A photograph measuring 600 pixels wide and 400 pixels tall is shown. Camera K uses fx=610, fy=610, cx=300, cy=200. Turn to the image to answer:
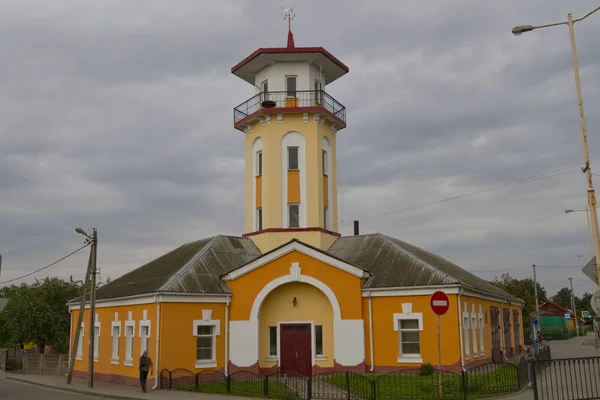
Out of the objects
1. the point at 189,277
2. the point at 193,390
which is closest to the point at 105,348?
the point at 189,277

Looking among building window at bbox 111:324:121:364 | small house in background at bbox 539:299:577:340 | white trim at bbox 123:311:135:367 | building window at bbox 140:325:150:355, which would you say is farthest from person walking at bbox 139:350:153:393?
small house in background at bbox 539:299:577:340

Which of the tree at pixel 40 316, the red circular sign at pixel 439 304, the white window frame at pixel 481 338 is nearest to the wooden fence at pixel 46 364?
the tree at pixel 40 316

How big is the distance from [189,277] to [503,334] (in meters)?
18.7

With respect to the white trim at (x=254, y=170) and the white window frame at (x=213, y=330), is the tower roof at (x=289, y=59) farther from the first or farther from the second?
the white window frame at (x=213, y=330)

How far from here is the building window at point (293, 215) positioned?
104 ft

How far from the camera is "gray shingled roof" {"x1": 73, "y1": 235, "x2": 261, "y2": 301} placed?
86.9 ft

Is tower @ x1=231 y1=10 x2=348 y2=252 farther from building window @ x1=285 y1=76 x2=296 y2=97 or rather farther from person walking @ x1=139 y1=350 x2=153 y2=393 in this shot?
person walking @ x1=139 y1=350 x2=153 y2=393

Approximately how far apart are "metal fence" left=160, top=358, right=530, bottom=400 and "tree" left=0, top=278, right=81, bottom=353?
27064 mm

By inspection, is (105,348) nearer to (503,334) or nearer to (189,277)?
(189,277)

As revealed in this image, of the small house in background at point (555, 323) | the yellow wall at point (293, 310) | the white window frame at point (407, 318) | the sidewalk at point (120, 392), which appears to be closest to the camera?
the sidewalk at point (120, 392)

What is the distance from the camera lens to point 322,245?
31047 mm

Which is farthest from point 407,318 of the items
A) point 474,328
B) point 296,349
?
point 296,349

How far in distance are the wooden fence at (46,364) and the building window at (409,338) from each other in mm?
20273

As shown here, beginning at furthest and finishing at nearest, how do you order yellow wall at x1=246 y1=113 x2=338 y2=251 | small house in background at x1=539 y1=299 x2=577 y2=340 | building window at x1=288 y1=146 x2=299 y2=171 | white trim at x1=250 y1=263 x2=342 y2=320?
small house in background at x1=539 y1=299 x2=577 y2=340 → building window at x1=288 y1=146 x2=299 y2=171 → yellow wall at x1=246 y1=113 x2=338 y2=251 → white trim at x1=250 y1=263 x2=342 y2=320
